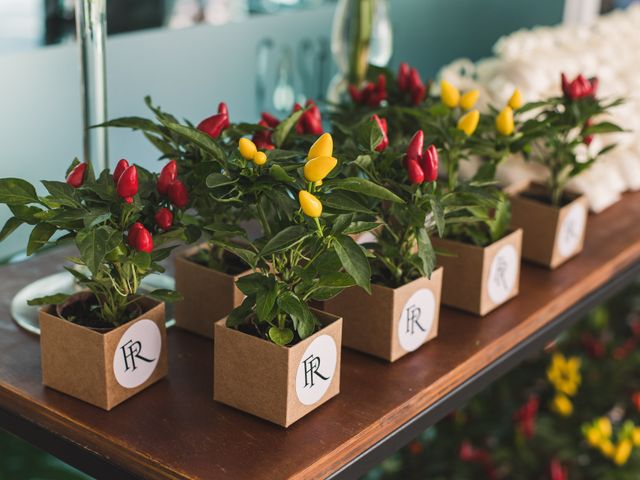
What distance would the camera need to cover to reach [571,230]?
154 centimetres

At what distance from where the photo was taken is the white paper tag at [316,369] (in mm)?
1047

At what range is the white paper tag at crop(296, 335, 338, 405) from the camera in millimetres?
1047

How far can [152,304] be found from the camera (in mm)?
1110

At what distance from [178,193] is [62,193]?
4.9 inches

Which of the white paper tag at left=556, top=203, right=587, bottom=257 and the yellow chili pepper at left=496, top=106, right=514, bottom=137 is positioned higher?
the yellow chili pepper at left=496, top=106, right=514, bottom=137

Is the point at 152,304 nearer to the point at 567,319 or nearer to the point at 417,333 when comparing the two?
the point at 417,333

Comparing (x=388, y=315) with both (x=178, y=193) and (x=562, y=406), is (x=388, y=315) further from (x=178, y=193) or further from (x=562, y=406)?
(x=562, y=406)

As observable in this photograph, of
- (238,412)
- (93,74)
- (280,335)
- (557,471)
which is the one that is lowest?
(557,471)

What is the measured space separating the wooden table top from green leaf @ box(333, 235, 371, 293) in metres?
0.19

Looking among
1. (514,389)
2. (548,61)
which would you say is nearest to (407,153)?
(548,61)

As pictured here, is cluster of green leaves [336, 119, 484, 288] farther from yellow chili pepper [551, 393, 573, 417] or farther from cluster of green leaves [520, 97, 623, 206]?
yellow chili pepper [551, 393, 573, 417]

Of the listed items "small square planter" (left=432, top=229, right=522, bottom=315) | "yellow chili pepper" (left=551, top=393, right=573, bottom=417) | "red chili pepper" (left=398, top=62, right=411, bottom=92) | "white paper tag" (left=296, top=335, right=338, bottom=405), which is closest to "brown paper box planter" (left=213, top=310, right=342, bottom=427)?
"white paper tag" (left=296, top=335, right=338, bottom=405)

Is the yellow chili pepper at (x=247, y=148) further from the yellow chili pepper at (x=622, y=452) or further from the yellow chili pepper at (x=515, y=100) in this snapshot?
the yellow chili pepper at (x=622, y=452)

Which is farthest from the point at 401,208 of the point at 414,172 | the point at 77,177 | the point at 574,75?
the point at 574,75
